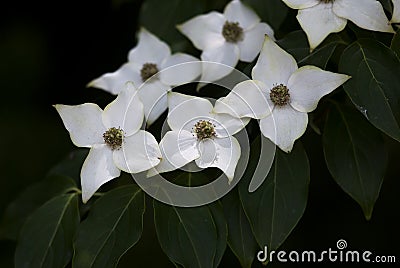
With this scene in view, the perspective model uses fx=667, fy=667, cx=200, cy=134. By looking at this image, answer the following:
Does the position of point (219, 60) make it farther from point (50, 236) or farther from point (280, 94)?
point (50, 236)

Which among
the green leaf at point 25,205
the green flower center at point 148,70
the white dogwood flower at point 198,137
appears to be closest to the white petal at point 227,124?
the white dogwood flower at point 198,137

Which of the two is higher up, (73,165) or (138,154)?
(138,154)

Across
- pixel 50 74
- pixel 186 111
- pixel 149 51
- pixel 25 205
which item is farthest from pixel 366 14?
pixel 50 74

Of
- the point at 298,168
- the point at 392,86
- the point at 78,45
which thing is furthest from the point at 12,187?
the point at 392,86

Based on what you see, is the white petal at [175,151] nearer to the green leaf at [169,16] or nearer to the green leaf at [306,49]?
the green leaf at [306,49]

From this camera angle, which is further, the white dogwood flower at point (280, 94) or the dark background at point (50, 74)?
the dark background at point (50, 74)

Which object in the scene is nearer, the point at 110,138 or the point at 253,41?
the point at 110,138

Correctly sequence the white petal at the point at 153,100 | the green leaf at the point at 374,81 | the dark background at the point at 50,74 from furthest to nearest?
the dark background at the point at 50,74, the white petal at the point at 153,100, the green leaf at the point at 374,81
